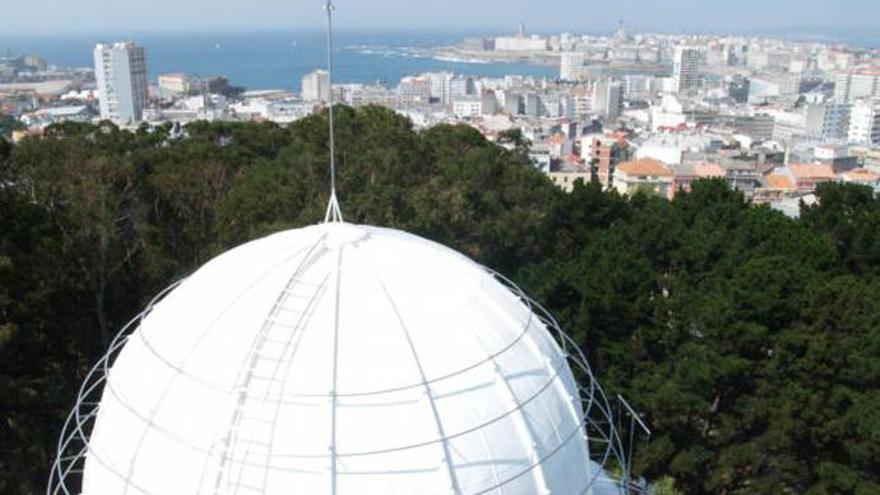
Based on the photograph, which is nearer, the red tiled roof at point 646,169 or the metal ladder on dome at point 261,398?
the metal ladder on dome at point 261,398

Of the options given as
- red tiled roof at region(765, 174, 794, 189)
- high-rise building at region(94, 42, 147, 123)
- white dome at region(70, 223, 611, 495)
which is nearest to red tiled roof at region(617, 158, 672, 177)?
red tiled roof at region(765, 174, 794, 189)

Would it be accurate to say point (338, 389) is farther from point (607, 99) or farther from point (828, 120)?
point (607, 99)

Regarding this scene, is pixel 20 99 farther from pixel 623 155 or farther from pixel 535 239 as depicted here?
pixel 535 239

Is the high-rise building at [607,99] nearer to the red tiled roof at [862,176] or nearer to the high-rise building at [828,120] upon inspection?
the high-rise building at [828,120]

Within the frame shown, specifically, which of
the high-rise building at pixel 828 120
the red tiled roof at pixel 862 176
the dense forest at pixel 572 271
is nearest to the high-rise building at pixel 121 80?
the red tiled roof at pixel 862 176

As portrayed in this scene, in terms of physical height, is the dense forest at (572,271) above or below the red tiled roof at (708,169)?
above

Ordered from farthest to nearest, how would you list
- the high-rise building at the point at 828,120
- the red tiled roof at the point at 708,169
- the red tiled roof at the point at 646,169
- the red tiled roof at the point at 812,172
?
the high-rise building at the point at 828,120 → the red tiled roof at the point at 708,169 → the red tiled roof at the point at 812,172 → the red tiled roof at the point at 646,169

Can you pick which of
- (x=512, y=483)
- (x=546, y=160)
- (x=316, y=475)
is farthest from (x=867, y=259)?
(x=546, y=160)
